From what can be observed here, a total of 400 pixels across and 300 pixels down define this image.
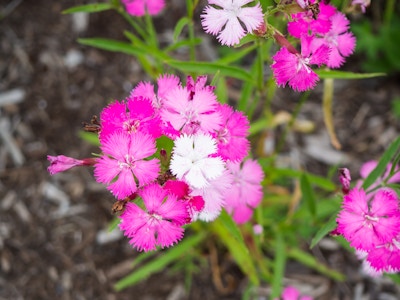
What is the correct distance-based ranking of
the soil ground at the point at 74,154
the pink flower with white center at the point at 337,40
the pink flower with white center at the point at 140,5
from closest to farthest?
the pink flower with white center at the point at 337,40
the pink flower with white center at the point at 140,5
the soil ground at the point at 74,154

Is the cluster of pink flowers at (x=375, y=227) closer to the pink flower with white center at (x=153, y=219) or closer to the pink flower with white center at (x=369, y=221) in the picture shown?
the pink flower with white center at (x=369, y=221)

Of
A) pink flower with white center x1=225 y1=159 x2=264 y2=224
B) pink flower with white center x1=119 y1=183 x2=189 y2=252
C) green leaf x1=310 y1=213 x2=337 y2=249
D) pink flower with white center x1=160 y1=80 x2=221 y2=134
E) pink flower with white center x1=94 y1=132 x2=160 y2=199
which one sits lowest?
pink flower with white center x1=225 y1=159 x2=264 y2=224

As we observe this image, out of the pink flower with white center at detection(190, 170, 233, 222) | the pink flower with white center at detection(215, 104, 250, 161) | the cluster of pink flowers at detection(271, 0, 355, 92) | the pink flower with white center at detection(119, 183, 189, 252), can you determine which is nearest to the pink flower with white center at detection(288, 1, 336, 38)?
the cluster of pink flowers at detection(271, 0, 355, 92)

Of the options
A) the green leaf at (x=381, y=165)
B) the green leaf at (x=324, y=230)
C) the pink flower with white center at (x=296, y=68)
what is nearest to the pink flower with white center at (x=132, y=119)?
the pink flower with white center at (x=296, y=68)

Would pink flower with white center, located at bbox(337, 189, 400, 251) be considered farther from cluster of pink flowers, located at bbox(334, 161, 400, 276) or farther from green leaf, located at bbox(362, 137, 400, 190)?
green leaf, located at bbox(362, 137, 400, 190)

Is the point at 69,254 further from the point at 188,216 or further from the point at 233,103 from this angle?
the point at 188,216

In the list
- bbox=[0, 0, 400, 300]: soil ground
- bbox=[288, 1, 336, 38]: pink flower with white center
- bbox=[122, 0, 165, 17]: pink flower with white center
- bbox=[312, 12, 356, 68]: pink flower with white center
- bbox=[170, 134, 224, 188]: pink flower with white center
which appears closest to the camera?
bbox=[170, 134, 224, 188]: pink flower with white center

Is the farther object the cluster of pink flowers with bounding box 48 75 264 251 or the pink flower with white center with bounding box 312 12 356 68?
the pink flower with white center with bounding box 312 12 356 68
